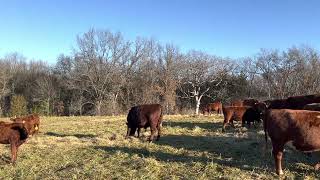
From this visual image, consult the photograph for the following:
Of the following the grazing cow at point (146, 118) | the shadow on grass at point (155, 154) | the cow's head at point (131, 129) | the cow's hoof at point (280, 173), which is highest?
the grazing cow at point (146, 118)

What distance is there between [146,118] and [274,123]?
24.0 ft

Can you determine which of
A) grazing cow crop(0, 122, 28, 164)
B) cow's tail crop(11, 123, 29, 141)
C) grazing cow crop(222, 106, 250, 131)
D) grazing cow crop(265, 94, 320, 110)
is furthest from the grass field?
grazing cow crop(222, 106, 250, 131)

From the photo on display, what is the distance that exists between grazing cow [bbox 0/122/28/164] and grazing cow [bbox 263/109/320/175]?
774 cm

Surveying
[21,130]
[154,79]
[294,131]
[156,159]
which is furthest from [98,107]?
[294,131]

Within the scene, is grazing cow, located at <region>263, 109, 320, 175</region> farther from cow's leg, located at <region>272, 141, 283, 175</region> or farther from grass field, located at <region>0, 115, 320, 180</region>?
grass field, located at <region>0, 115, 320, 180</region>

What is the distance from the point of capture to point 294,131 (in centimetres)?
982

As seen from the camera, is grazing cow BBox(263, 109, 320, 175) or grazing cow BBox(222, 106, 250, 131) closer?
grazing cow BBox(263, 109, 320, 175)

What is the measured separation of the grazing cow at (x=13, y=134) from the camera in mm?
13062

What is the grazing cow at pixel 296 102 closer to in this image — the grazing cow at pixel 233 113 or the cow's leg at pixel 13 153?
the grazing cow at pixel 233 113

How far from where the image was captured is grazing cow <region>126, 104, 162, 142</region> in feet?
53.5

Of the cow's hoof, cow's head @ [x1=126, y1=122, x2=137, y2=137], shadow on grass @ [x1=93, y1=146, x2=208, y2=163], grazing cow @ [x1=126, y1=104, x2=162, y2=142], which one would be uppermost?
grazing cow @ [x1=126, y1=104, x2=162, y2=142]

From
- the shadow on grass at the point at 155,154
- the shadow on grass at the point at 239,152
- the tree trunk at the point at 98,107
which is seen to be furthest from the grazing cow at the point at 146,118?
the tree trunk at the point at 98,107

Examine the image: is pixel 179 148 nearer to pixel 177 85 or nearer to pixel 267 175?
pixel 267 175

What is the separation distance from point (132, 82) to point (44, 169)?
1872 inches
